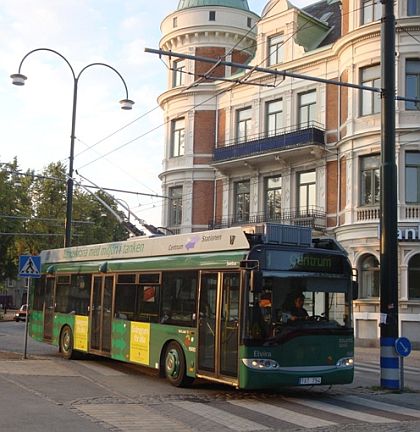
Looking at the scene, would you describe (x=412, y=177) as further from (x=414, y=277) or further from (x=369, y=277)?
(x=369, y=277)

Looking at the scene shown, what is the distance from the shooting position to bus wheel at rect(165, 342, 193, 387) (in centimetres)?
1269

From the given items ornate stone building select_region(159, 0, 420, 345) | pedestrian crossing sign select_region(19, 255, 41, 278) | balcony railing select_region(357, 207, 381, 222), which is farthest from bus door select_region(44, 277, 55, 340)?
balcony railing select_region(357, 207, 381, 222)

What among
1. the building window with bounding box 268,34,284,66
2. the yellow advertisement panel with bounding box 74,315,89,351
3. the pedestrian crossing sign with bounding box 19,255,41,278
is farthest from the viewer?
the building window with bounding box 268,34,284,66

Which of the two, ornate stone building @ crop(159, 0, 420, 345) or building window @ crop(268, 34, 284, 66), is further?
building window @ crop(268, 34, 284, 66)

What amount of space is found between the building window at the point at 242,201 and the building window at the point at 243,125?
2.29 m

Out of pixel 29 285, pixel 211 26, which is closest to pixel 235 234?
pixel 29 285

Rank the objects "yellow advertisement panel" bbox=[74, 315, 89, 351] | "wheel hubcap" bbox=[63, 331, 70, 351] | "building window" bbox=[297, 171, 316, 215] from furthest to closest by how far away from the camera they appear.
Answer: "building window" bbox=[297, 171, 316, 215] → "wheel hubcap" bbox=[63, 331, 70, 351] → "yellow advertisement panel" bbox=[74, 315, 89, 351]

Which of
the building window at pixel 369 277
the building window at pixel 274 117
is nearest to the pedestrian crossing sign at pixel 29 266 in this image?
the building window at pixel 369 277

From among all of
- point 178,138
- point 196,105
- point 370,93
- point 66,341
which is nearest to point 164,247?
point 66,341

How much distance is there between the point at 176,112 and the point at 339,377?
2789 cm

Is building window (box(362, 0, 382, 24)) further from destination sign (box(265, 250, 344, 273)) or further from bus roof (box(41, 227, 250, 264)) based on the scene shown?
destination sign (box(265, 250, 344, 273))

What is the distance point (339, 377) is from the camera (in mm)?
11852

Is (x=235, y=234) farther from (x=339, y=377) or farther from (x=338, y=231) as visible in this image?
(x=338, y=231)

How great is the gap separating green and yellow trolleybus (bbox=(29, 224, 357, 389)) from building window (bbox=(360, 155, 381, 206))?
15.8 m
